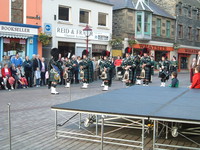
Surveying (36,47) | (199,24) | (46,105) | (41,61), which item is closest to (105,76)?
(41,61)

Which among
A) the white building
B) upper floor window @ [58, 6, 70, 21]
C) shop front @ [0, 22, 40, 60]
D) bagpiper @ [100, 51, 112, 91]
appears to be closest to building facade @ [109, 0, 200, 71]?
the white building

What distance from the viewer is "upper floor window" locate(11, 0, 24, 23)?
20073mm

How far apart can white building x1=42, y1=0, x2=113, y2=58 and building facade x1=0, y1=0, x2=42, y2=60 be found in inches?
32.8

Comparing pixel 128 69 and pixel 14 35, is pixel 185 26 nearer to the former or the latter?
pixel 14 35

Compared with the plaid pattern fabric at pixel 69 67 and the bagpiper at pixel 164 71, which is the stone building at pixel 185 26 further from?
the plaid pattern fabric at pixel 69 67

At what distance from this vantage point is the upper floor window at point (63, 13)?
23.1 meters

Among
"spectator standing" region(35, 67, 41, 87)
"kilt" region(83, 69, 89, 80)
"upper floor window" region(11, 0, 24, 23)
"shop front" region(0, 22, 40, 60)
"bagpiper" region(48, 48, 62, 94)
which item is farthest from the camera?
"upper floor window" region(11, 0, 24, 23)

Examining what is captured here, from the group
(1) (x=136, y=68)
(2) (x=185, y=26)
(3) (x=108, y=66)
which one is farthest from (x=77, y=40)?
(2) (x=185, y=26)

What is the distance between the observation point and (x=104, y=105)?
19.5 feet

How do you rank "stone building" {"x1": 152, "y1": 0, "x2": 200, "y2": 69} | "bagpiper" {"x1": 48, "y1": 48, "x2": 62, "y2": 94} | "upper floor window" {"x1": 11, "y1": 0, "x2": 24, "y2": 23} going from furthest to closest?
"stone building" {"x1": 152, "y1": 0, "x2": 200, "y2": 69}, "upper floor window" {"x1": 11, "y1": 0, "x2": 24, "y2": 23}, "bagpiper" {"x1": 48, "y1": 48, "x2": 62, "y2": 94}

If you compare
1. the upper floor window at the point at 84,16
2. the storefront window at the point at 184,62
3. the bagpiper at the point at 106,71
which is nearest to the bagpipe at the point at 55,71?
the bagpiper at the point at 106,71

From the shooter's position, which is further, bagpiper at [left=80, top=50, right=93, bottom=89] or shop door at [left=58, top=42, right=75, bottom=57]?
shop door at [left=58, top=42, right=75, bottom=57]

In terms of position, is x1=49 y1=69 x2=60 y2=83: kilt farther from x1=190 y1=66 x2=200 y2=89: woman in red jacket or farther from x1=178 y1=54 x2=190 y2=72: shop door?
x1=178 y1=54 x2=190 y2=72: shop door

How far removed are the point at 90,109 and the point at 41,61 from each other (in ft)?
41.4
